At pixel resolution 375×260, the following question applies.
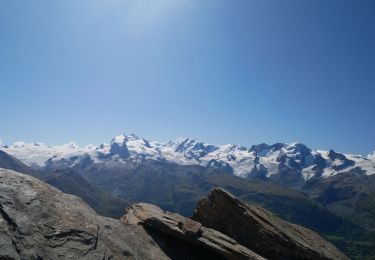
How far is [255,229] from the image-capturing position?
25094 millimetres

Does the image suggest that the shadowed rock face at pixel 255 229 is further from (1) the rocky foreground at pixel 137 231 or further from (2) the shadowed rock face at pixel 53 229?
(2) the shadowed rock face at pixel 53 229

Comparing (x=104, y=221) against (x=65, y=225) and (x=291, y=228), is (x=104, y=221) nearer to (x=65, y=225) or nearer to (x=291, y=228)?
(x=65, y=225)

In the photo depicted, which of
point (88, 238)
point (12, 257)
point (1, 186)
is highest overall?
point (1, 186)

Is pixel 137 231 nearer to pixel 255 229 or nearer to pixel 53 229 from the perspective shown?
Result: pixel 53 229

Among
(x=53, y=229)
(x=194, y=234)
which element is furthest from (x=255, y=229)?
(x=53, y=229)

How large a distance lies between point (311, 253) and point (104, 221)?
13968 mm

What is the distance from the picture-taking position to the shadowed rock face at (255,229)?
2439cm

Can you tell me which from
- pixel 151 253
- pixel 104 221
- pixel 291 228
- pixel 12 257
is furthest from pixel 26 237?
pixel 291 228

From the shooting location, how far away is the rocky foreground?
16.9 metres

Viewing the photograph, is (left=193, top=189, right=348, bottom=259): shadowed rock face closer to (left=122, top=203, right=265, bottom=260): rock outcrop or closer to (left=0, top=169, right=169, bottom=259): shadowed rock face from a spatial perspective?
(left=122, top=203, right=265, bottom=260): rock outcrop

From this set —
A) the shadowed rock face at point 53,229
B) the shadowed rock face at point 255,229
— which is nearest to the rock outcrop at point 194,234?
the shadowed rock face at point 53,229

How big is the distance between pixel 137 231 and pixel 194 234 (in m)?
3.66

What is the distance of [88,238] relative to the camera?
18391 mm

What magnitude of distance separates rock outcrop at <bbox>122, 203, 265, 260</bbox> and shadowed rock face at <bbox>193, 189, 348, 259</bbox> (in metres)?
1.94
